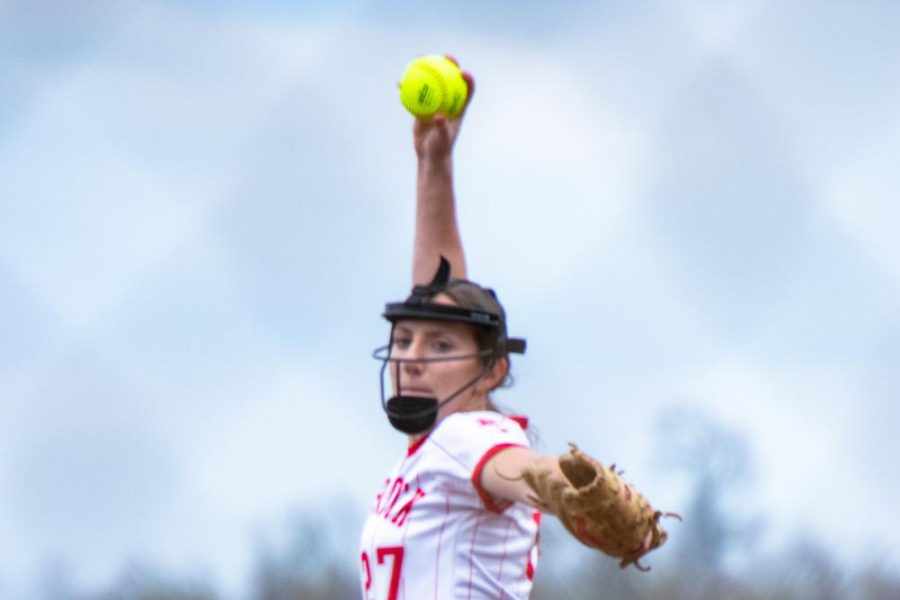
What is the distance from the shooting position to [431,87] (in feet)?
14.2

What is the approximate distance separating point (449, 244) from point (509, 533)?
100 centimetres

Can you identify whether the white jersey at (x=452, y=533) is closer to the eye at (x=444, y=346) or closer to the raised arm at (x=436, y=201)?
the eye at (x=444, y=346)

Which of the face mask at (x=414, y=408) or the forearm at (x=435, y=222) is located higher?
the forearm at (x=435, y=222)

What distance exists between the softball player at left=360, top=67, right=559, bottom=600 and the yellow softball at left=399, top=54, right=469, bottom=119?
545 millimetres

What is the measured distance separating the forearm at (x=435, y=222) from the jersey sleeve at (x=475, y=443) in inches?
33.0

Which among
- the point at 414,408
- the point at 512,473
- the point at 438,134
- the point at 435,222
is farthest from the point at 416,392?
the point at 438,134

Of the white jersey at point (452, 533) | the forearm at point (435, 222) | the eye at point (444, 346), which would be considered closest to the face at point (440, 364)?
the eye at point (444, 346)

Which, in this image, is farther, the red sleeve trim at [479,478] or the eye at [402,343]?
the eye at [402,343]

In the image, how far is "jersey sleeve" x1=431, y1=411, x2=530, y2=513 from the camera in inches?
135

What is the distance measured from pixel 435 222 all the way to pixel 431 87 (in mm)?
349

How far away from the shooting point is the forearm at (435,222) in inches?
174

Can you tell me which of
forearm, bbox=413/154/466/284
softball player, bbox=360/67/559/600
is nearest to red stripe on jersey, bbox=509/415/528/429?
softball player, bbox=360/67/559/600

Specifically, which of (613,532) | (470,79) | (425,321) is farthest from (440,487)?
(470,79)

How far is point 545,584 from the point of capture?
17.5ft
